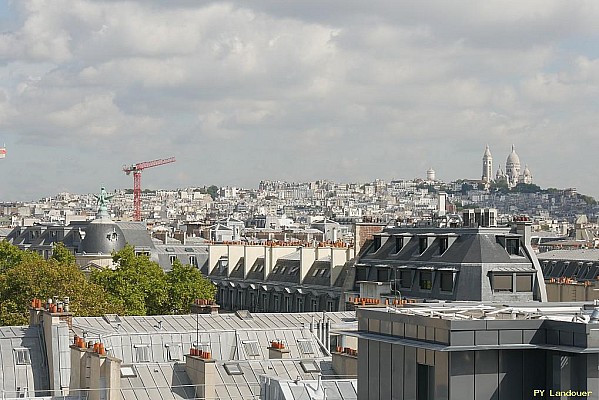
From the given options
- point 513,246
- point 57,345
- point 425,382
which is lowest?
point 57,345

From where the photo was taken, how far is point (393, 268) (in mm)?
54531

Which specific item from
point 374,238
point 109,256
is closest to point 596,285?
point 374,238

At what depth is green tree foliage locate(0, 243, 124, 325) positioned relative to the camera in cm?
5034

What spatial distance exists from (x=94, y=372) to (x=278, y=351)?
Answer: 4.17 meters

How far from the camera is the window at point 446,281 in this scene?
51.1m

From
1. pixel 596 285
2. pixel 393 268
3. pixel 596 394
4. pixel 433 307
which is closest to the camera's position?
pixel 596 394

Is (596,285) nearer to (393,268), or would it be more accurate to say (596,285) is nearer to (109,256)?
(393,268)

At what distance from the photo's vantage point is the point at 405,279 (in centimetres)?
5381

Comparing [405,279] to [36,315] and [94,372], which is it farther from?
[94,372]

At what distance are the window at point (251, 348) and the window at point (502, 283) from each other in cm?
2084

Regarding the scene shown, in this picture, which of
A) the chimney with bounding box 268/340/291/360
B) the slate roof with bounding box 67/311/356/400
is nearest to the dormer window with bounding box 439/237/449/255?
the slate roof with bounding box 67/311/356/400

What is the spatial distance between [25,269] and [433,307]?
125 ft

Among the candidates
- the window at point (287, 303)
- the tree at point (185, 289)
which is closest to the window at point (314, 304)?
the window at point (287, 303)

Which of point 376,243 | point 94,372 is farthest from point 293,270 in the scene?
point 94,372
